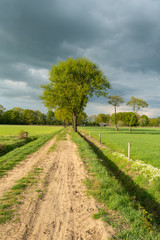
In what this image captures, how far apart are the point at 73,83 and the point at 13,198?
3174 cm

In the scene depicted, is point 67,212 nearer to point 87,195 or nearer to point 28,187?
point 87,195

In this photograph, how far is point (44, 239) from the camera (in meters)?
3.22

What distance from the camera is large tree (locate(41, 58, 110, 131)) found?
33.5 meters

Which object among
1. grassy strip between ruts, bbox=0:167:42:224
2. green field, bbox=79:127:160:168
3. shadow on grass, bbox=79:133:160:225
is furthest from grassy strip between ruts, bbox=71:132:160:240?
green field, bbox=79:127:160:168

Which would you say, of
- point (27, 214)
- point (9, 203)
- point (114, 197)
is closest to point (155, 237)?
point (114, 197)

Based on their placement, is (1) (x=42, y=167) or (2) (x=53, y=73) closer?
(1) (x=42, y=167)

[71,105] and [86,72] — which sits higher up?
[86,72]

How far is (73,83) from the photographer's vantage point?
1345 inches

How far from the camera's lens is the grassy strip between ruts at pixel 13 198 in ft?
13.1

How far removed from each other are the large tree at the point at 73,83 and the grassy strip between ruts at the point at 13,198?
93.2 feet

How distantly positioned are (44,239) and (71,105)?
3418cm

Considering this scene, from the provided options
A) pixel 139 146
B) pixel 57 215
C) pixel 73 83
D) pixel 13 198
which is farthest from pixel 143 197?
pixel 73 83

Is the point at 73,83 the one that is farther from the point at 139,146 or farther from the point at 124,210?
the point at 124,210

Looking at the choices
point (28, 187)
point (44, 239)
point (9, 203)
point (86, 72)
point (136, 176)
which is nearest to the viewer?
point (44, 239)
